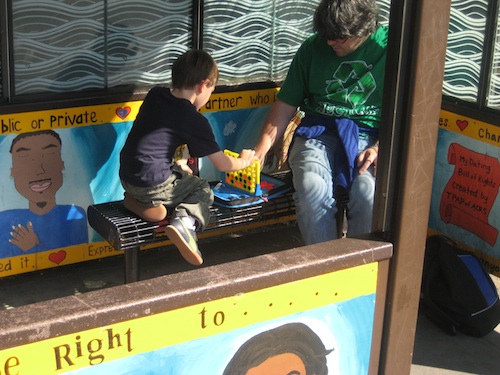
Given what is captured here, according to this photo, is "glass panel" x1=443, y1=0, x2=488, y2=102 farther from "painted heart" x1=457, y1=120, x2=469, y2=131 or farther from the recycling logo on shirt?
the recycling logo on shirt

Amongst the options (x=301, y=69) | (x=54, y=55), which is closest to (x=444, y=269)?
(x=301, y=69)

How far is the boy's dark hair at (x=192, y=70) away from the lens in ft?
13.0

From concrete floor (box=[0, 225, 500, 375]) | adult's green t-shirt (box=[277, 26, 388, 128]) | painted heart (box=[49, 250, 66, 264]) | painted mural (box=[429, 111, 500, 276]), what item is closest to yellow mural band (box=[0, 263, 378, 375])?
concrete floor (box=[0, 225, 500, 375])

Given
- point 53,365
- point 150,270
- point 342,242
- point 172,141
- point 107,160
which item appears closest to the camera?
point 53,365

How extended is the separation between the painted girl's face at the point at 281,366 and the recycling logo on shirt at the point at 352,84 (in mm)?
1799

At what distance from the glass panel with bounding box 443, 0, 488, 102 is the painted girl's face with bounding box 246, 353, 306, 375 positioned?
94.8 inches

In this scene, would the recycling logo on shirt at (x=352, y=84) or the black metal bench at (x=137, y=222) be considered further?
the recycling logo on shirt at (x=352, y=84)

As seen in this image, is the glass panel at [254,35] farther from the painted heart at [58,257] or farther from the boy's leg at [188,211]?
the painted heart at [58,257]

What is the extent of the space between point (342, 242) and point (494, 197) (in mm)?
1984

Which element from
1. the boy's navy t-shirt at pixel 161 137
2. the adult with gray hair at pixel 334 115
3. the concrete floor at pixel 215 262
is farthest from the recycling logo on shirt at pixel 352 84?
the concrete floor at pixel 215 262

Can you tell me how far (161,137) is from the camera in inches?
154

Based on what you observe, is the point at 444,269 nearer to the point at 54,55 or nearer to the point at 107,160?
the point at 107,160

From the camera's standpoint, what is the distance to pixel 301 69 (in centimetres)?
446

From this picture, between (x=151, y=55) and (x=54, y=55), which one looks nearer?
(x=54, y=55)
